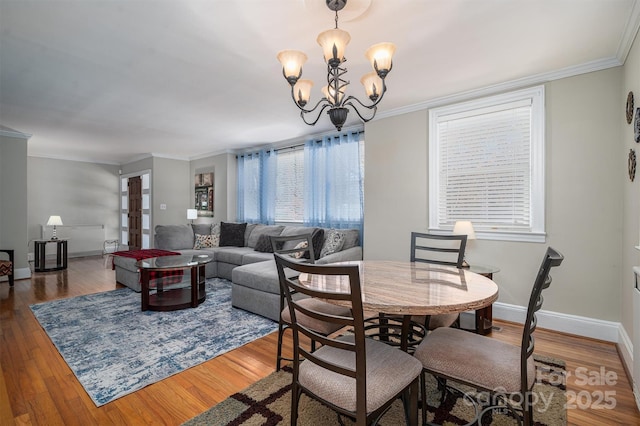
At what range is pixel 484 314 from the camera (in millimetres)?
2900

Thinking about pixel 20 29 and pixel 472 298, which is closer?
pixel 472 298

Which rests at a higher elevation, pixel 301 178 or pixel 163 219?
pixel 301 178

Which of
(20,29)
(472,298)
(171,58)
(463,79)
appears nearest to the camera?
→ (472,298)

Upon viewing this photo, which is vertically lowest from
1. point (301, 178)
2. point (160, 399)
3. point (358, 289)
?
point (160, 399)

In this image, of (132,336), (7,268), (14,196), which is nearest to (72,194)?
(14,196)

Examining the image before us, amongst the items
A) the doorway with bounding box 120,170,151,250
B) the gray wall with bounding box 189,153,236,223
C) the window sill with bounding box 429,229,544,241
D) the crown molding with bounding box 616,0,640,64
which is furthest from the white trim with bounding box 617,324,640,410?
the doorway with bounding box 120,170,151,250

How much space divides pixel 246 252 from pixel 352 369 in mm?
3846

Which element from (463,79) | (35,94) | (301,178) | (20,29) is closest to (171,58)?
(20,29)

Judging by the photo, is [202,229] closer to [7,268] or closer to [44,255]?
[7,268]

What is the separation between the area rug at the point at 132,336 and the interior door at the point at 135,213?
3638mm

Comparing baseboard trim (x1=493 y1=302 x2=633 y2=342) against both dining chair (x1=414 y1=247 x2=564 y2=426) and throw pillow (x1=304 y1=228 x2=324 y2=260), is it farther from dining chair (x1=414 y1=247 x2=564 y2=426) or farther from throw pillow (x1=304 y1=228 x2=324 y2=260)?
throw pillow (x1=304 y1=228 x2=324 y2=260)

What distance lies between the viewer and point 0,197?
466 cm

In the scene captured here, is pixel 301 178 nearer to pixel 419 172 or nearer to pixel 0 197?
pixel 419 172

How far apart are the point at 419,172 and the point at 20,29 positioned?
12.2 feet
